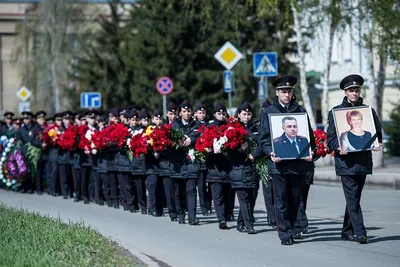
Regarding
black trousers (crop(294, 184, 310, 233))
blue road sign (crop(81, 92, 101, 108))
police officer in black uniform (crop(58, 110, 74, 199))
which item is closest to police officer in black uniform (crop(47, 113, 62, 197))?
police officer in black uniform (crop(58, 110, 74, 199))

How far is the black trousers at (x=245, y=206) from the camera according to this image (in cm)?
1550

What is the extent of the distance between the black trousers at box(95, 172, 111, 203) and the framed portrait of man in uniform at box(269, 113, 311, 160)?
9079 millimetres

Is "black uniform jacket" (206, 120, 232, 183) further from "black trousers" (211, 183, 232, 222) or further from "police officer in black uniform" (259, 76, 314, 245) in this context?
"police officer in black uniform" (259, 76, 314, 245)

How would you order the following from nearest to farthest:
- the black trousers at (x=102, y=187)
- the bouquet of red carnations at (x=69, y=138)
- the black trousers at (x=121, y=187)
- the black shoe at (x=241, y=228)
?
the black shoe at (x=241, y=228) < the black trousers at (x=121, y=187) < the black trousers at (x=102, y=187) < the bouquet of red carnations at (x=69, y=138)

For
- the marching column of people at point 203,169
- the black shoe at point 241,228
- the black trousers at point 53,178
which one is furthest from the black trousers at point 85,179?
the black shoe at point 241,228

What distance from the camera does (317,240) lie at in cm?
1432

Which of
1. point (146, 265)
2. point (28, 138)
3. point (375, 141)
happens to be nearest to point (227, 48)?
point (28, 138)

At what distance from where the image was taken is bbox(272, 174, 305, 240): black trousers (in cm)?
1373

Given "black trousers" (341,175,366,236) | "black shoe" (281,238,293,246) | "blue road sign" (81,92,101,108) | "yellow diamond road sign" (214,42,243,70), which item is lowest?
"black shoe" (281,238,293,246)

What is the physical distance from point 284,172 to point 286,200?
380 millimetres

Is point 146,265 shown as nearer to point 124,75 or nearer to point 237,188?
point 237,188

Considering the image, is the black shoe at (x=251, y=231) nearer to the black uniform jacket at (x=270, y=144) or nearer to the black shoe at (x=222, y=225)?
the black shoe at (x=222, y=225)

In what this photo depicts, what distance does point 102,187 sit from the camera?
22.9m

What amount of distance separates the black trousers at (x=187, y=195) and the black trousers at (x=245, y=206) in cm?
159
